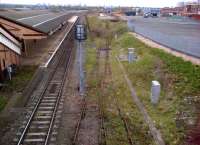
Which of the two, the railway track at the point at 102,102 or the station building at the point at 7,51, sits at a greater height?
the station building at the point at 7,51

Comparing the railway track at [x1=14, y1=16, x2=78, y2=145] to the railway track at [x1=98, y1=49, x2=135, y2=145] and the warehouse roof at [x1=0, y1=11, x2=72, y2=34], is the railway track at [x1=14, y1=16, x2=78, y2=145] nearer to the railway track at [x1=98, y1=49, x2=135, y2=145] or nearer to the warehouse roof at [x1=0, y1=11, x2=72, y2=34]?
the railway track at [x1=98, y1=49, x2=135, y2=145]

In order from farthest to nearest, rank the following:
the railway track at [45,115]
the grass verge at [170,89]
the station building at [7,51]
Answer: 1. the station building at [7,51]
2. the grass verge at [170,89]
3. the railway track at [45,115]

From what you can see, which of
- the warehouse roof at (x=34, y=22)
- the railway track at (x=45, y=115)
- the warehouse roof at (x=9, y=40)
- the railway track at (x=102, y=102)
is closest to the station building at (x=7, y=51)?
the warehouse roof at (x=9, y=40)

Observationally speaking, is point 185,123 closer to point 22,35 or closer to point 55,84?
point 55,84

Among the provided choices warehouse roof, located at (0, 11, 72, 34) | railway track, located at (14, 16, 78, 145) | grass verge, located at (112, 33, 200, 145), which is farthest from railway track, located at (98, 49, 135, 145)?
warehouse roof, located at (0, 11, 72, 34)

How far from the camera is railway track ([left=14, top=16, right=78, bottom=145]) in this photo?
1363 cm

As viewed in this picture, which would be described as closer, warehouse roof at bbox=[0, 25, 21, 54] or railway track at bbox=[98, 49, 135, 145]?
railway track at bbox=[98, 49, 135, 145]

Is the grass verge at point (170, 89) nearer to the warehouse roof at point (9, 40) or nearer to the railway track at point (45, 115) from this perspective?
the railway track at point (45, 115)

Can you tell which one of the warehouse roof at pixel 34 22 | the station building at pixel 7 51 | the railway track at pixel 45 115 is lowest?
the railway track at pixel 45 115

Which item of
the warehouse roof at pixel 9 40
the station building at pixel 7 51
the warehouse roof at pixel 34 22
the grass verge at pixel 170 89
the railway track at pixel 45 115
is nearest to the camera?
the railway track at pixel 45 115

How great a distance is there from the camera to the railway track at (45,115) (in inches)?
537

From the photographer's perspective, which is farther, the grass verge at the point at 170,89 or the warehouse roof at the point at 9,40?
the warehouse roof at the point at 9,40

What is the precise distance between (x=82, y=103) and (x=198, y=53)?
10064mm

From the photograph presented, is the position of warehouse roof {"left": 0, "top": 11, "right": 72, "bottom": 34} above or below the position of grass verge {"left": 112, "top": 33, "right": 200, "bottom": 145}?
above
